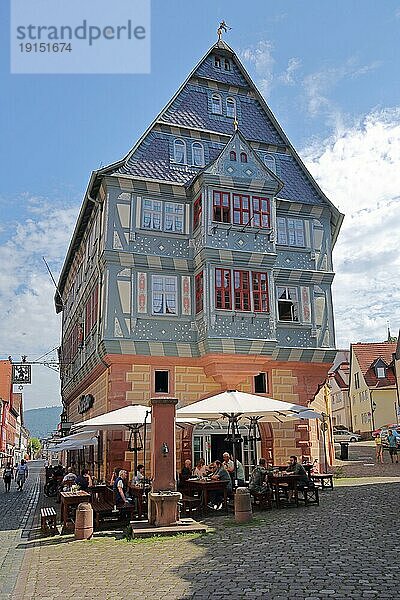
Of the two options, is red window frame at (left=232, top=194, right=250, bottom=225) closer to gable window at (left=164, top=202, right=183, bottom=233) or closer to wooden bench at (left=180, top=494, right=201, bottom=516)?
gable window at (left=164, top=202, right=183, bottom=233)

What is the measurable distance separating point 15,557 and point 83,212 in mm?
19077

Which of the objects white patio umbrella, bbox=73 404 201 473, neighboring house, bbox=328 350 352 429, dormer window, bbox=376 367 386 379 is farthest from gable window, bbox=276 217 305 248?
neighboring house, bbox=328 350 352 429

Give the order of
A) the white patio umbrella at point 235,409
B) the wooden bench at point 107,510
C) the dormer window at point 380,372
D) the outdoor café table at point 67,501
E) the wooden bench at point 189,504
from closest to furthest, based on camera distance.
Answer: the wooden bench at point 107,510
the outdoor café table at point 67,501
the wooden bench at point 189,504
the white patio umbrella at point 235,409
the dormer window at point 380,372

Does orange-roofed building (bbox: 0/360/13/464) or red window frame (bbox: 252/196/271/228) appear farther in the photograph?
orange-roofed building (bbox: 0/360/13/464)

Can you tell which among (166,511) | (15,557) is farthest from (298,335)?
(15,557)

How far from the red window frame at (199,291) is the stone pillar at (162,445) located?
9.50 meters

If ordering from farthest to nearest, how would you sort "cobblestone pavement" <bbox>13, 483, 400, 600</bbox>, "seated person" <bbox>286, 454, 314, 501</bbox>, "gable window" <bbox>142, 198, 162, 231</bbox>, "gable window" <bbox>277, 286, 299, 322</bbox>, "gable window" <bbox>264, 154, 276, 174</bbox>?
"gable window" <bbox>264, 154, 276, 174</bbox> → "gable window" <bbox>277, 286, 299, 322</bbox> → "gable window" <bbox>142, 198, 162, 231</bbox> → "seated person" <bbox>286, 454, 314, 501</bbox> → "cobblestone pavement" <bbox>13, 483, 400, 600</bbox>

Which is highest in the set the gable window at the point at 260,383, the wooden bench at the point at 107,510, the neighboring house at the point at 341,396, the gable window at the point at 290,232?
the gable window at the point at 290,232

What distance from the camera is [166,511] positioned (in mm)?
14859

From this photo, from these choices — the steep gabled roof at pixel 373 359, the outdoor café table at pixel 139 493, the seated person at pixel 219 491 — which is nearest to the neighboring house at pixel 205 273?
the outdoor café table at pixel 139 493

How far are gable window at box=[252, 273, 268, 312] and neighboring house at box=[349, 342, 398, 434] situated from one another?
49342 millimetres

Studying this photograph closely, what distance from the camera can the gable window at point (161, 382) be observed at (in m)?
24.5

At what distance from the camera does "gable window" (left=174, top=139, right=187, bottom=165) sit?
27016 millimetres

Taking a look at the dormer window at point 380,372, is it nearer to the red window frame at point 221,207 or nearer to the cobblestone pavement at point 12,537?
the red window frame at point 221,207
